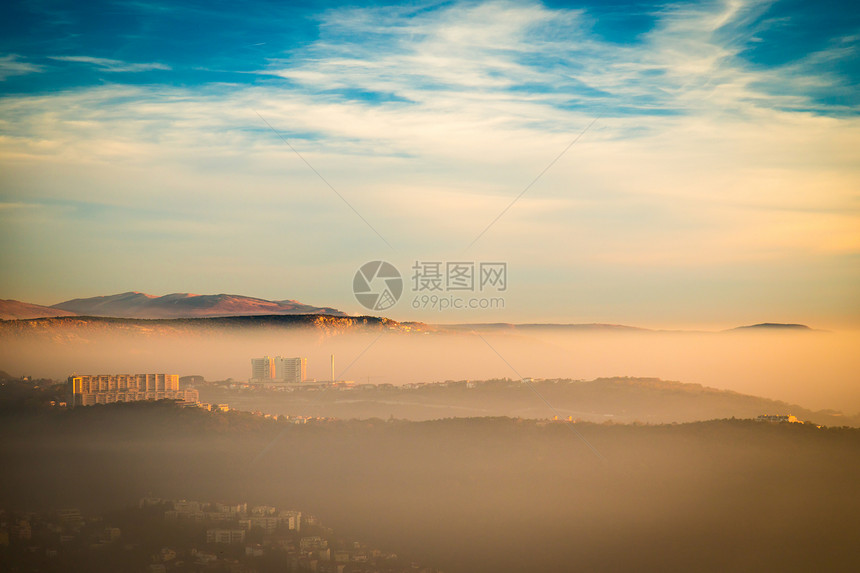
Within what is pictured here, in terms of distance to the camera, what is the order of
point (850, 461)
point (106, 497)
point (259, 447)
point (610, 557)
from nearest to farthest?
1. point (610, 557)
2. point (850, 461)
3. point (106, 497)
4. point (259, 447)

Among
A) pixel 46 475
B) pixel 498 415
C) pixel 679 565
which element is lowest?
pixel 679 565

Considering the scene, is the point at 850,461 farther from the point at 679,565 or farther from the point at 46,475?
the point at 46,475

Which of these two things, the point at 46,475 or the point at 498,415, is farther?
the point at 498,415

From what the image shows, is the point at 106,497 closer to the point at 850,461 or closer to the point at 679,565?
the point at 679,565

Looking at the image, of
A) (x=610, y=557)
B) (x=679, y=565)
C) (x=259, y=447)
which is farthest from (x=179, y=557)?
(x=679, y=565)

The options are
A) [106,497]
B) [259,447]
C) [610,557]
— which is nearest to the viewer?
[610,557]

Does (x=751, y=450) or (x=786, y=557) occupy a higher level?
(x=751, y=450)
